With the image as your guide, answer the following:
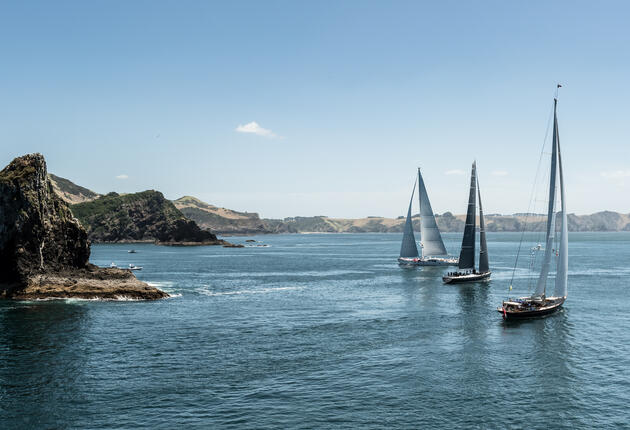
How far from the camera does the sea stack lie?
234 feet

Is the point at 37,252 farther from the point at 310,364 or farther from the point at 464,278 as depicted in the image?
the point at 464,278

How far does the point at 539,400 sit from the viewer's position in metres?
32.0

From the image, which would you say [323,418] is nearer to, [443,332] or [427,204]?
[443,332]

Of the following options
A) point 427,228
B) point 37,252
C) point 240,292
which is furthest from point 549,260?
point 37,252

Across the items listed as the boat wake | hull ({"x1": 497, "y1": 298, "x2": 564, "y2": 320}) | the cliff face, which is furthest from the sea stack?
hull ({"x1": 497, "y1": 298, "x2": 564, "y2": 320})

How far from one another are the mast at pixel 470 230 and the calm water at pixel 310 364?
72.5ft

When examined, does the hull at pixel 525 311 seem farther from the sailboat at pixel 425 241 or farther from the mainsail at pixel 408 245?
the mainsail at pixel 408 245

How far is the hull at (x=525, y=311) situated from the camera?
2241 inches

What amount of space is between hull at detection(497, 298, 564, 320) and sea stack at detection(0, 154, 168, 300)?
51.1 meters

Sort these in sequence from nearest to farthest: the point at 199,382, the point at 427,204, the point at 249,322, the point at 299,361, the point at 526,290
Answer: the point at 199,382, the point at 299,361, the point at 249,322, the point at 526,290, the point at 427,204

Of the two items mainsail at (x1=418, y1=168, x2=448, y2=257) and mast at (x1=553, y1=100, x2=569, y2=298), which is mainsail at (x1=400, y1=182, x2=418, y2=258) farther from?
mast at (x1=553, y1=100, x2=569, y2=298)

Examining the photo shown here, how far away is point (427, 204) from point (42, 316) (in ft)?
290

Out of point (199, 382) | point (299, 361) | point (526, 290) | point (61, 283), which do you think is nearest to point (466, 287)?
point (526, 290)

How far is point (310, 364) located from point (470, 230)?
6307 centimetres
